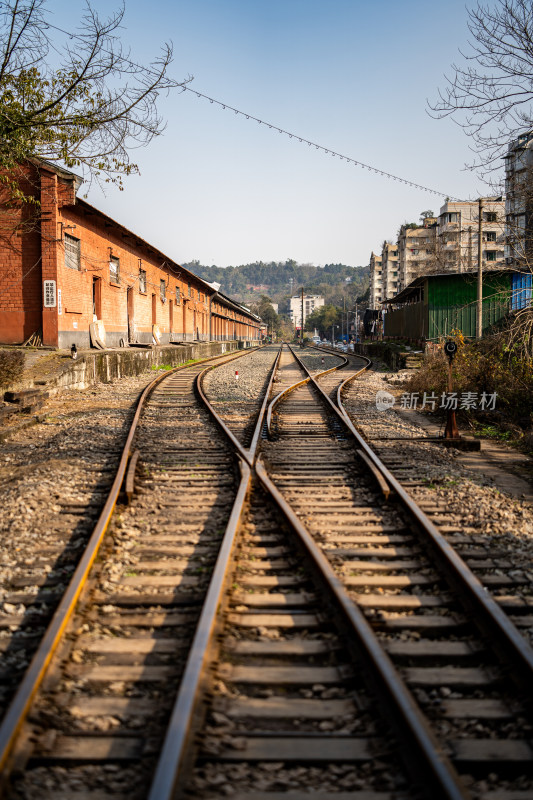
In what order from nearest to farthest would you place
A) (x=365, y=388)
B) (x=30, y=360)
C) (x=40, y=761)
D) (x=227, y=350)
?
(x=40, y=761) < (x=30, y=360) < (x=365, y=388) < (x=227, y=350)

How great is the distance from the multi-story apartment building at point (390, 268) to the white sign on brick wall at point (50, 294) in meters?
100

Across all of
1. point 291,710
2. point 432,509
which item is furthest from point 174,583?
point 432,509

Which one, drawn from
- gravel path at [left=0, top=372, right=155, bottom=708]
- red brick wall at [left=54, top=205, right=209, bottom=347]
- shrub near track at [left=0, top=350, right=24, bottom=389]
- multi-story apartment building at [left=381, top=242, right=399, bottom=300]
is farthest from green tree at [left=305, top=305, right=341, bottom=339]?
gravel path at [left=0, top=372, right=155, bottom=708]

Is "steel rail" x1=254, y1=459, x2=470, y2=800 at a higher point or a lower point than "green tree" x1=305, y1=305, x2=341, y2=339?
lower

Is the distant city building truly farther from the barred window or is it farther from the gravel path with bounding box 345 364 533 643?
the gravel path with bounding box 345 364 533 643

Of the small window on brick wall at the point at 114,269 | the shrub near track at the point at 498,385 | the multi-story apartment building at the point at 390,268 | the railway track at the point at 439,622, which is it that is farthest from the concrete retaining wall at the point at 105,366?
the multi-story apartment building at the point at 390,268

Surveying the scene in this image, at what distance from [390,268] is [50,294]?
336ft

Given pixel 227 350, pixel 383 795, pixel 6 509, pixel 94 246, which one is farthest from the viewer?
pixel 227 350

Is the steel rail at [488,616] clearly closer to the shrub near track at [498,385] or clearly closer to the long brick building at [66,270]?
the shrub near track at [498,385]

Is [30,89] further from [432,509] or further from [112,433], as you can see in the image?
[432,509]

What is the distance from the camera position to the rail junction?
2.58m

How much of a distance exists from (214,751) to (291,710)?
49 cm

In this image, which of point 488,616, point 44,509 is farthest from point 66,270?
point 488,616

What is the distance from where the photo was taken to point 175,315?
39750 millimetres
